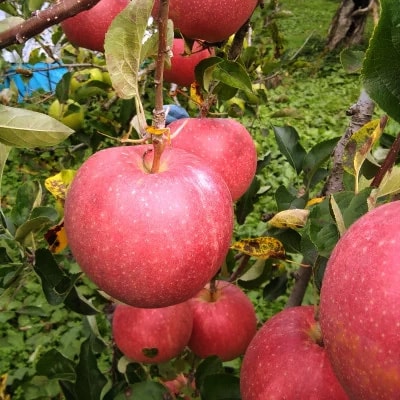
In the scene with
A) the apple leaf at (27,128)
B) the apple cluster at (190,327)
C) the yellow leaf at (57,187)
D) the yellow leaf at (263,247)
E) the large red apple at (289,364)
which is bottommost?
the apple cluster at (190,327)

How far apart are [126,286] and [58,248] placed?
382 mm

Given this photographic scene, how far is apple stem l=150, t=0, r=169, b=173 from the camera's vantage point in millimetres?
533

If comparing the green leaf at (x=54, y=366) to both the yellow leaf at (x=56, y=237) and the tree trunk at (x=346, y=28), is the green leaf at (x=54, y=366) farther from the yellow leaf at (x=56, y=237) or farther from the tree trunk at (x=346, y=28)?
the tree trunk at (x=346, y=28)

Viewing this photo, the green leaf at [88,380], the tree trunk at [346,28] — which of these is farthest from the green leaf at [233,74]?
the tree trunk at [346,28]

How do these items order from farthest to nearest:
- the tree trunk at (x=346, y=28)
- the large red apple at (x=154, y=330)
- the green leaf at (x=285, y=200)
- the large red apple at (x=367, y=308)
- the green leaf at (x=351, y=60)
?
1. the tree trunk at (x=346, y=28)
2. the large red apple at (x=154, y=330)
3. the green leaf at (x=285, y=200)
4. the green leaf at (x=351, y=60)
5. the large red apple at (x=367, y=308)

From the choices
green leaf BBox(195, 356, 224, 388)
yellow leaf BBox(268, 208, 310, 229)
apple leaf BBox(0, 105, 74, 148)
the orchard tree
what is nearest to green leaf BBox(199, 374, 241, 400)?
the orchard tree

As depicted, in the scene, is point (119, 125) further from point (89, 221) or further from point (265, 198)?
point (265, 198)

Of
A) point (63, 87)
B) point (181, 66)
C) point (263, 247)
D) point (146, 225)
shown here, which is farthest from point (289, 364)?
point (63, 87)

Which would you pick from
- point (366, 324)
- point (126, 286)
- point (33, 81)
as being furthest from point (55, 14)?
point (33, 81)

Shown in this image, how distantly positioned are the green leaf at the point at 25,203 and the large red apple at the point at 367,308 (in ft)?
2.19

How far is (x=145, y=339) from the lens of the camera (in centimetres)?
120

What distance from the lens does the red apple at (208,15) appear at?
Answer: 0.78m

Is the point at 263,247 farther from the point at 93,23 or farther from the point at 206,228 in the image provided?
the point at 93,23

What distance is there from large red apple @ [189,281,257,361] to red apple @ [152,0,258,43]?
→ 0.66 meters
